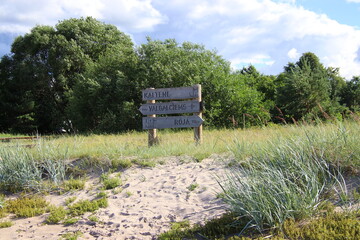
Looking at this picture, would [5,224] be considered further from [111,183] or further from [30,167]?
[30,167]

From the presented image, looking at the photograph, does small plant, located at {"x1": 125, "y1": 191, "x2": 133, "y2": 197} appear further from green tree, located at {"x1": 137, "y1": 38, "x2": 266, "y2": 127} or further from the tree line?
green tree, located at {"x1": 137, "y1": 38, "x2": 266, "y2": 127}

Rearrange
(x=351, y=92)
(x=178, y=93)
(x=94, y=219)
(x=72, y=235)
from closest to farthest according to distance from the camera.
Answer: (x=72, y=235) < (x=94, y=219) < (x=178, y=93) < (x=351, y=92)

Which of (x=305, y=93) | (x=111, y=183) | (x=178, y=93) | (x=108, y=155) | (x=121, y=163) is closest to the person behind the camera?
(x=111, y=183)

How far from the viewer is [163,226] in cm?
511

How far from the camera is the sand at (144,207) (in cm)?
519

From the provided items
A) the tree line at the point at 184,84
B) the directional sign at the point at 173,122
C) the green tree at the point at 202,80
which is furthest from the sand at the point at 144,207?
the green tree at the point at 202,80

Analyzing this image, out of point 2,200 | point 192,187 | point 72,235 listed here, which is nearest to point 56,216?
point 72,235

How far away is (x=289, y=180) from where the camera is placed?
14.6ft

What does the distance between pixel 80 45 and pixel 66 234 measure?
2697 centimetres

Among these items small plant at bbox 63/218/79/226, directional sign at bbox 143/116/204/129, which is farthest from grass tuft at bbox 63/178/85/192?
directional sign at bbox 143/116/204/129

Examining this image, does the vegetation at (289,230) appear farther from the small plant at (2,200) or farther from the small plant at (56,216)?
the small plant at (2,200)

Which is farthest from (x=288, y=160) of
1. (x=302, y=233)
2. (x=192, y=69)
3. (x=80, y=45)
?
(x=80, y=45)

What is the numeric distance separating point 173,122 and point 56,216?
5373 mm

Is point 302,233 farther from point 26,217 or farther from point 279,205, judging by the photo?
point 26,217
